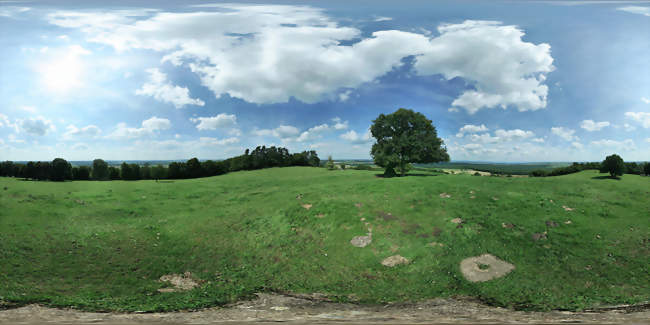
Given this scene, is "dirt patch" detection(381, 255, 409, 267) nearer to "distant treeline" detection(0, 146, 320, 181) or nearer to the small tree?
"distant treeline" detection(0, 146, 320, 181)

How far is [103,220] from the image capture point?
24047 millimetres

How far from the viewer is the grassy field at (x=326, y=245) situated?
45.8 feet

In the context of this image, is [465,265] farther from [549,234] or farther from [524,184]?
[524,184]

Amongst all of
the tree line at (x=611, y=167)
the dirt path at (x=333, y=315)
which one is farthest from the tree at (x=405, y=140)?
the dirt path at (x=333, y=315)

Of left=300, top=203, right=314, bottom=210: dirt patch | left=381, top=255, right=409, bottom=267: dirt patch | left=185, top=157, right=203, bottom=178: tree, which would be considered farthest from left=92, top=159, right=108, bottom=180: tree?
left=381, top=255, right=409, bottom=267: dirt patch

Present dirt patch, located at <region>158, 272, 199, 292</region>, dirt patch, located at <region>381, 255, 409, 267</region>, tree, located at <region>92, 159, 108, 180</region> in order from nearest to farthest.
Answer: dirt patch, located at <region>158, 272, 199, 292</region>
dirt patch, located at <region>381, 255, 409, 267</region>
tree, located at <region>92, 159, 108, 180</region>

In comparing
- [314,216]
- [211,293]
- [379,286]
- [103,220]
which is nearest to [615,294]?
[379,286]

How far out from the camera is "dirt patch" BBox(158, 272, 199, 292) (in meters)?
14.6

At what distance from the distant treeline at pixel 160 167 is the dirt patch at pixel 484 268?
175 feet

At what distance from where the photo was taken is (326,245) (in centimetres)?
1961

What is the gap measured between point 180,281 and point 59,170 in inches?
1565

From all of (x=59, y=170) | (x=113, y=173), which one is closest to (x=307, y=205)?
(x=59, y=170)

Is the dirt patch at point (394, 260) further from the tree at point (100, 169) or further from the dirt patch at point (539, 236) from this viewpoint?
the tree at point (100, 169)

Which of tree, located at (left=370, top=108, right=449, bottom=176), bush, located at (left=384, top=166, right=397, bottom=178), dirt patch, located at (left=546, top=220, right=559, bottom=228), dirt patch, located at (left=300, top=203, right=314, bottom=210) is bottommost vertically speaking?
dirt patch, located at (left=546, top=220, right=559, bottom=228)
